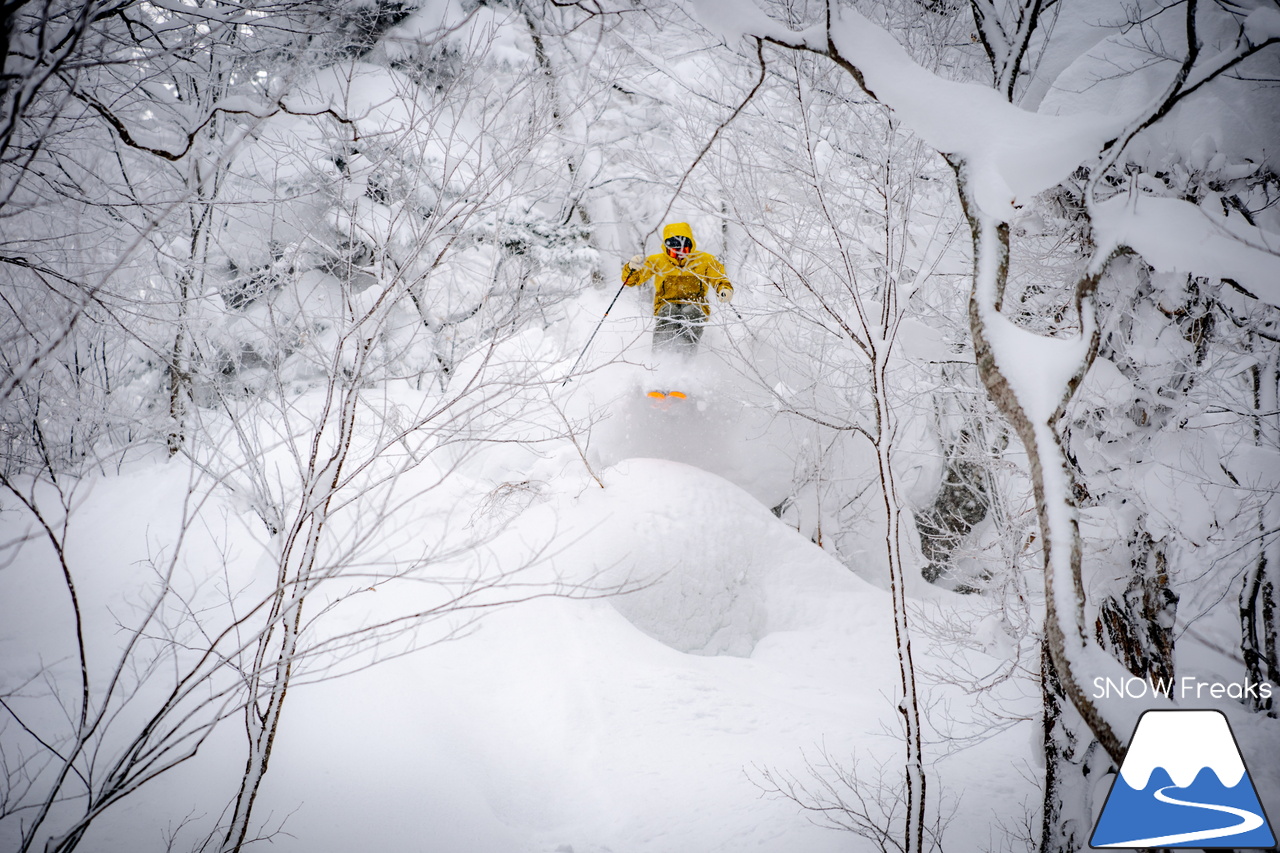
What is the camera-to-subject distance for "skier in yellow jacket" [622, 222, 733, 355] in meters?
5.40

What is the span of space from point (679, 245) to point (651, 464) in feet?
8.11

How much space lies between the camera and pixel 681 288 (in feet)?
20.9

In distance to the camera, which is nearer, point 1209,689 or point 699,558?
point 1209,689

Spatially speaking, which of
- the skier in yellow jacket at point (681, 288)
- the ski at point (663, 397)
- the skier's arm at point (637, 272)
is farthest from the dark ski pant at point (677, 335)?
the skier's arm at point (637, 272)

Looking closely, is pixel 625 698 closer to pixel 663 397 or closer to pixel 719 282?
pixel 663 397

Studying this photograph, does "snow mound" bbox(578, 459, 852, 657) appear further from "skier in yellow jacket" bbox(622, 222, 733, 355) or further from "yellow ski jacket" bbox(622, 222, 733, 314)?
"yellow ski jacket" bbox(622, 222, 733, 314)

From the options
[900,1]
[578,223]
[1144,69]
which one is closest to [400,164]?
[1144,69]

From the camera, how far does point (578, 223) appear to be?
983 cm

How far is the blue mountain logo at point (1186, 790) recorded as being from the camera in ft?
5.37

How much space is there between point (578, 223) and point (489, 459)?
4.62m

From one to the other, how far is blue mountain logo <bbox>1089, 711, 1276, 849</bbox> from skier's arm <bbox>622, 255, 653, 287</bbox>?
3565mm

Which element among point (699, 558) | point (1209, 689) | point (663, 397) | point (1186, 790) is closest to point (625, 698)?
point (699, 558)

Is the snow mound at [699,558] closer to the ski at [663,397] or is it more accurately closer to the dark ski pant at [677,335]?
Answer: the ski at [663,397]

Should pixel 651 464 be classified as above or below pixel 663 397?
below
